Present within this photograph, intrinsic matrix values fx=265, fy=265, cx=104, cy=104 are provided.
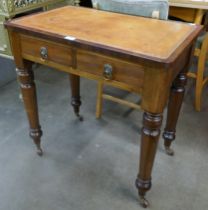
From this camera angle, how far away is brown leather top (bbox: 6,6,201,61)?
949 millimetres

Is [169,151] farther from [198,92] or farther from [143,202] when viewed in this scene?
[198,92]

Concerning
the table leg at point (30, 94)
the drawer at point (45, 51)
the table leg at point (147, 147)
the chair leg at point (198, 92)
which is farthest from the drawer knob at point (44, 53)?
the chair leg at point (198, 92)

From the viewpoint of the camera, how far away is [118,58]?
936 millimetres

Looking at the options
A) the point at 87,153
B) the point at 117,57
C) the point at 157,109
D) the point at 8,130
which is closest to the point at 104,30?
the point at 117,57

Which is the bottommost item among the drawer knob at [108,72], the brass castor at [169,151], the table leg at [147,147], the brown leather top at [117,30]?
the brass castor at [169,151]

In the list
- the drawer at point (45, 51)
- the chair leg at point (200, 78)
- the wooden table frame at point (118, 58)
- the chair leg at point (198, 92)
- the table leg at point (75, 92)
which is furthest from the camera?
the chair leg at point (198, 92)

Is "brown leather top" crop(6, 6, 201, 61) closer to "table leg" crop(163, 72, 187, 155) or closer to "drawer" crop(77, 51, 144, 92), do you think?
"drawer" crop(77, 51, 144, 92)

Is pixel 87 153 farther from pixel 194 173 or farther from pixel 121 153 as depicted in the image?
pixel 194 173

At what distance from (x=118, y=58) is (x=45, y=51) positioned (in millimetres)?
355

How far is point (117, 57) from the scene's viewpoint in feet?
3.06

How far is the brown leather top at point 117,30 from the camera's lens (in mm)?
949

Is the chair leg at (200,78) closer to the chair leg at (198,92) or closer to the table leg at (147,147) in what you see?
the chair leg at (198,92)

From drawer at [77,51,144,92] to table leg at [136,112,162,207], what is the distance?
132 millimetres

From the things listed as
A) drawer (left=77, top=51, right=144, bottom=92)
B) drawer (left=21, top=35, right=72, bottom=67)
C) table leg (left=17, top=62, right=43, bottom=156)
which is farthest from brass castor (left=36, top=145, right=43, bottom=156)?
drawer (left=77, top=51, right=144, bottom=92)
